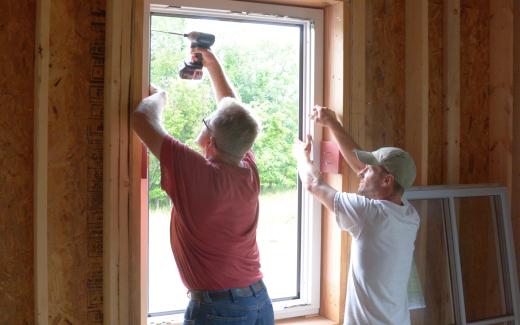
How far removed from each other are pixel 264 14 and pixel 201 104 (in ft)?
1.75

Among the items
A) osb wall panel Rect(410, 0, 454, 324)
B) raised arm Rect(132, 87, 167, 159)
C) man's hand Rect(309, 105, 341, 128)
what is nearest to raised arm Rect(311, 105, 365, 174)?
man's hand Rect(309, 105, 341, 128)

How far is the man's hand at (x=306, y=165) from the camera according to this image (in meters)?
2.52

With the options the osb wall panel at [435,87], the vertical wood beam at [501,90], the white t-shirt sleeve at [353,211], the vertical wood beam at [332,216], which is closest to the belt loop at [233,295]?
the white t-shirt sleeve at [353,211]

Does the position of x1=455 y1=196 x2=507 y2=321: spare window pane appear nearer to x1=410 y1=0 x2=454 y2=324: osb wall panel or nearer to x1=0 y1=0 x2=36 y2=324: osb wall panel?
x1=410 y1=0 x2=454 y2=324: osb wall panel

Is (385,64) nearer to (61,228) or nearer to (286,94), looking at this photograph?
(286,94)

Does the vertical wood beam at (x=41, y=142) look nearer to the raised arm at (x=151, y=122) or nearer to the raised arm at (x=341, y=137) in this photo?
the raised arm at (x=151, y=122)

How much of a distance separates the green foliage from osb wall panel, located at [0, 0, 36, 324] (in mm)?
513

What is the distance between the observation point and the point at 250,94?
2652 mm

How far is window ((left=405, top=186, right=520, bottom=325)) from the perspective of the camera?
2.86 metres

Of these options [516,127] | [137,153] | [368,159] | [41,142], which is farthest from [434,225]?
[41,142]

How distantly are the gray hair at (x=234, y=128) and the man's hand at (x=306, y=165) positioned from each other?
550 millimetres

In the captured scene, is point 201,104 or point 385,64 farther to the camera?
point 385,64

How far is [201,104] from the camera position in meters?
2.54

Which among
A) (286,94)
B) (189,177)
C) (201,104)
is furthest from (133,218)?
(286,94)
